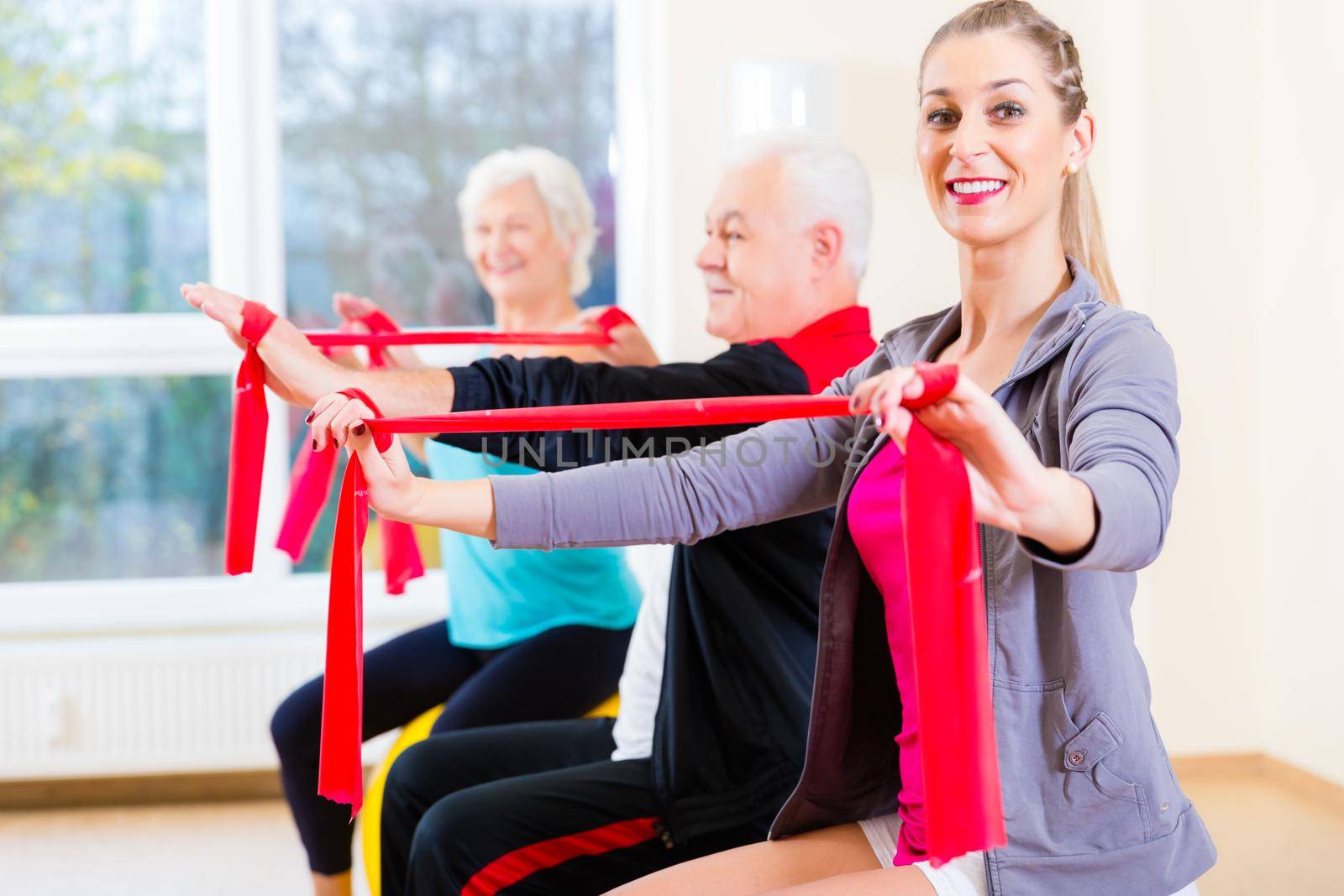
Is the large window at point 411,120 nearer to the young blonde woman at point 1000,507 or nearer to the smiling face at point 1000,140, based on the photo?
the young blonde woman at point 1000,507

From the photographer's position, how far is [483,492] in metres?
1.37

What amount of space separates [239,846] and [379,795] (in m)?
1.42

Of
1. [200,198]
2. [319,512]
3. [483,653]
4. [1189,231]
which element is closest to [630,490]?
[319,512]

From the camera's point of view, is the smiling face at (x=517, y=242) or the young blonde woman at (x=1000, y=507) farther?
the smiling face at (x=517, y=242)

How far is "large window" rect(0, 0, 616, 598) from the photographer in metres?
3.74

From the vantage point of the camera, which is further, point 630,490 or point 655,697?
point 655,697

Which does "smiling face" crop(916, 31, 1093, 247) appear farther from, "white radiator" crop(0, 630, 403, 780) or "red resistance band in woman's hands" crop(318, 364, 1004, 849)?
"white radiator" crop(0, 630, 403, 780)

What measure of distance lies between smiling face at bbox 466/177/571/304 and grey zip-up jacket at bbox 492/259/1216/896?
5.28 feet

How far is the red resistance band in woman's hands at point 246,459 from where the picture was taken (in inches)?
68.7

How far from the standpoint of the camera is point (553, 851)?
5.66ft

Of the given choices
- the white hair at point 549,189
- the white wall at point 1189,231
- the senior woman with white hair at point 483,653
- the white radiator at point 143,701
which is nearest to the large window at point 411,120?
the white wall at point 1189,231

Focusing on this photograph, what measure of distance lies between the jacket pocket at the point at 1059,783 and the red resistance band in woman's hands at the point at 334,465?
122cm

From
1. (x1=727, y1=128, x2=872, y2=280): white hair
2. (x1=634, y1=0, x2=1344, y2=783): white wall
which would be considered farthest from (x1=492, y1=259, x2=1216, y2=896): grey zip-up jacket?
(x1=634, y1=0, x2=1344, y2=783): white wall

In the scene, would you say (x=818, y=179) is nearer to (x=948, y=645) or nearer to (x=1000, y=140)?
(x=1000, y=140)
